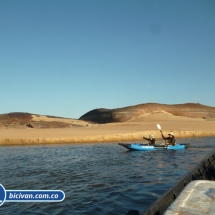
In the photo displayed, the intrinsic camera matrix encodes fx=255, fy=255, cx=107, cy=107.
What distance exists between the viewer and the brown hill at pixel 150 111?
82.7 meters

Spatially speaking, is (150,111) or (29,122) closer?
(29,122)

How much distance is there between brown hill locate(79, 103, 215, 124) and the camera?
82669 mm

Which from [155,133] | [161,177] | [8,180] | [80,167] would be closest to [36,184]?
[8,180]

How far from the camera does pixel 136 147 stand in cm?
2111

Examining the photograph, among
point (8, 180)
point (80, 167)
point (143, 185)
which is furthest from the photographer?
point (80, 167)

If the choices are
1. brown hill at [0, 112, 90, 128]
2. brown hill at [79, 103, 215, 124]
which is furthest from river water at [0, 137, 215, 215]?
brown hill at [79, 103, 215, 124]

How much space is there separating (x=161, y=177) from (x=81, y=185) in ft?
11.9

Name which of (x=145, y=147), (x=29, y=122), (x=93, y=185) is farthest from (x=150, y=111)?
(x=93, y=185)

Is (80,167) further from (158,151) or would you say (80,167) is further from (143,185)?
(158,151)

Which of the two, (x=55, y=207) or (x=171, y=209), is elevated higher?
(x=171, y=209)

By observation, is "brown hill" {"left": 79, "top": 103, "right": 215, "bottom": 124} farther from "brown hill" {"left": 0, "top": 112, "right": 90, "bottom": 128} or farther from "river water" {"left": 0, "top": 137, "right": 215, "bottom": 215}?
"river water" {"left": 0, "top": 137, "right": 215, "bottom": 215}

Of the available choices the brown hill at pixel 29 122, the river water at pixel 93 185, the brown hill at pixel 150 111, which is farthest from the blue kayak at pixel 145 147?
the brown hill at pixel 150 111

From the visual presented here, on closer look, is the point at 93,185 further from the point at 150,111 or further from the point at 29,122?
the point at 150,111

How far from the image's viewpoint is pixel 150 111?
3359 inches
